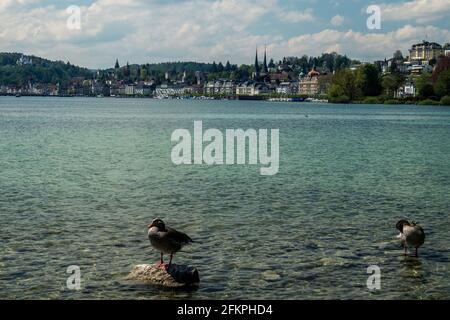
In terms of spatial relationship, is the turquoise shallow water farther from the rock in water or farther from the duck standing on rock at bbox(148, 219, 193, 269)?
the duck standing on rock at bbox(148, 219, 193, 269)

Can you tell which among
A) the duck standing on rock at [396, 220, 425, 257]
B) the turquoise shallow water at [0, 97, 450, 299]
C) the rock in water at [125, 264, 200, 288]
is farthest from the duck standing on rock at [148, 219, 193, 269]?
the duck standing on rock at [396, 220, 425, 257]

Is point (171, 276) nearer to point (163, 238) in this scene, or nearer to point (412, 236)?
point (163, 238)

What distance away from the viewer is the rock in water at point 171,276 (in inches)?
622

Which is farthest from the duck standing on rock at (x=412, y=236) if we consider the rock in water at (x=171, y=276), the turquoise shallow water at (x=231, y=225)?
the rock in water at (x=171, y=276)

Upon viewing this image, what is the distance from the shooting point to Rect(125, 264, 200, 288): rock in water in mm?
15797

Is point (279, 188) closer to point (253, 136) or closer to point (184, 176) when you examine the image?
point (184, 176)

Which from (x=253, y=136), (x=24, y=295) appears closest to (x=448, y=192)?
(x=24, y=295)

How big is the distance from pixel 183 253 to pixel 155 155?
3589cm

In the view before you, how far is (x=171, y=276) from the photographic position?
15867mm

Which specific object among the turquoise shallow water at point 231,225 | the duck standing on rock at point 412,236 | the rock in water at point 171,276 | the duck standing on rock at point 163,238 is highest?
the duck standing on rock at point 163,238

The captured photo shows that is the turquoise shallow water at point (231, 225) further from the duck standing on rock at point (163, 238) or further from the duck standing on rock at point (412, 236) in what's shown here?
the duck standing on rock at point (163, 238)

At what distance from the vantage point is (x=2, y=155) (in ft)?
171

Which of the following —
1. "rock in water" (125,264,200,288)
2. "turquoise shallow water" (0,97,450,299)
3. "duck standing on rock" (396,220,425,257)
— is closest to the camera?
"rock in water" (125,264,200,288)

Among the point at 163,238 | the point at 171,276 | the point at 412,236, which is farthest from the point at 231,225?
the point at 171,276
